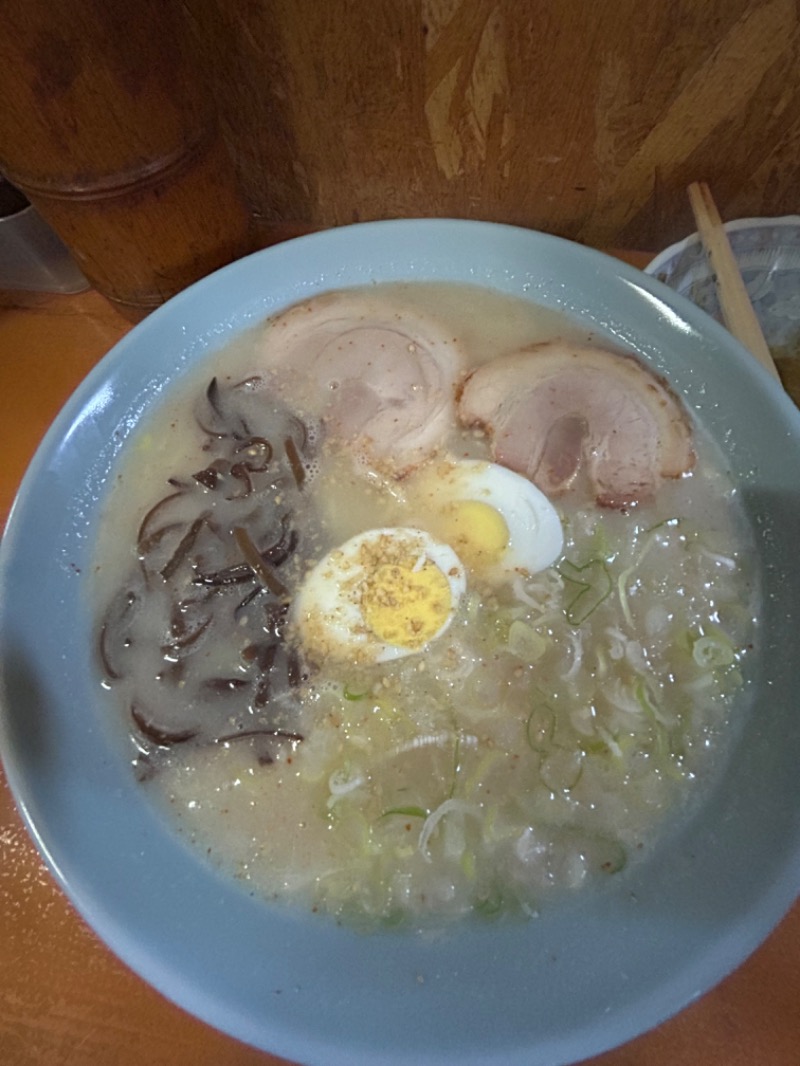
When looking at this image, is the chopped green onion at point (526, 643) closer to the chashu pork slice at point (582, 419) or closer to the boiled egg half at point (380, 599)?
the boiled egg half at point (380, 599)

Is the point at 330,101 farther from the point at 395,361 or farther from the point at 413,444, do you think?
the point at 413,444

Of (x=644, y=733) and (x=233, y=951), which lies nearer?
(x=233, y=951)

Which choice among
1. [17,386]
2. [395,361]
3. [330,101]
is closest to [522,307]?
[395,361]

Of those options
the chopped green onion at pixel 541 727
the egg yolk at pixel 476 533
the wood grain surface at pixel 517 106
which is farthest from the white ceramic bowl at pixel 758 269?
the chopped green onion at pixel 541 727

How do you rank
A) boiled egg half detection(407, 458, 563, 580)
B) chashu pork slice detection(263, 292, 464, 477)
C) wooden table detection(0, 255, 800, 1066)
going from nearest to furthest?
wooden table detection(0, 255, 800, 1066) < boiled egg half detection(407, 458, 563, 580) < chashu pork slice detection(263, 292, 464, 477)

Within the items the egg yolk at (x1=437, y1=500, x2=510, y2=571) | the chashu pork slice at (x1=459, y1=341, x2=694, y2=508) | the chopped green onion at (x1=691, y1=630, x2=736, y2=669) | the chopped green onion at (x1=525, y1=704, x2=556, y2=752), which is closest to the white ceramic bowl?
the chashu pork slice at (x1=459, y1=341, x2=694, y2=508)

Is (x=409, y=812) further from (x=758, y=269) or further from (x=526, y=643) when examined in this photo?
(x=758, y=269)

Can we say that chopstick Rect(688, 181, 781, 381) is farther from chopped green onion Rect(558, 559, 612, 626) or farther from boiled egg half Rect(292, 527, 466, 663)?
boiled egg half Rect(292, 527, 466, 663)
